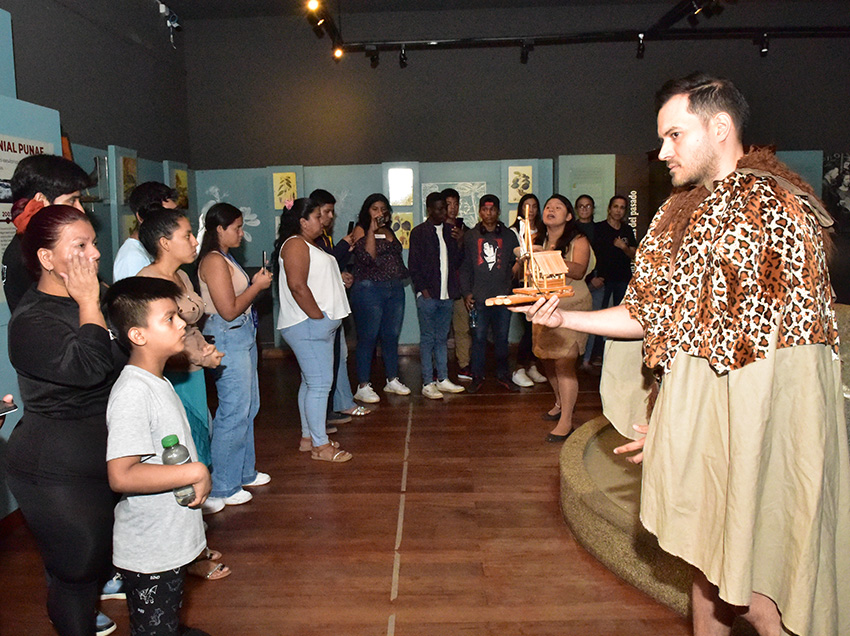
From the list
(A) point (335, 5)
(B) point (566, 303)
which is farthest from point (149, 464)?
(A) point (335, 5)

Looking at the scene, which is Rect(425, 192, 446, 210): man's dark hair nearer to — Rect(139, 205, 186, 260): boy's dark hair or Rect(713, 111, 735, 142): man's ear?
Rect(139, 205, 186, 260): boy's dark hair

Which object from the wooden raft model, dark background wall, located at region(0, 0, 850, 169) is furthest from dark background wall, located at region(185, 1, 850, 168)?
the wooden raft model

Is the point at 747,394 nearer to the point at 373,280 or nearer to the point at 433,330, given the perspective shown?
the point at 373,280

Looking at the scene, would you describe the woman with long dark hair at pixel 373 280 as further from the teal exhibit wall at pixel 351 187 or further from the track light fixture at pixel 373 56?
the track light fixture at pixel 373 56

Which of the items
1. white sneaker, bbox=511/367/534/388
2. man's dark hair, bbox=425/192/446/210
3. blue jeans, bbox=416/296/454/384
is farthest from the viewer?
white sneaker, bbox=511/367/534/388

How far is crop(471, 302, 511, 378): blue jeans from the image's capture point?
5.46m

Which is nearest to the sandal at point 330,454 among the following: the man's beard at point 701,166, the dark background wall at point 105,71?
the man's beard at point 701,166

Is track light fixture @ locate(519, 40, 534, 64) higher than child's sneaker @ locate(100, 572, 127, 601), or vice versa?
track light fixture @ locate(519, 40, 534, 64)

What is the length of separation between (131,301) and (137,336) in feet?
0.33

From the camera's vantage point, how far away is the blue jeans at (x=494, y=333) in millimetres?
5461

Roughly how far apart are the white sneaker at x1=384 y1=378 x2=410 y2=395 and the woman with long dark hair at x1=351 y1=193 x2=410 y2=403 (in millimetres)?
268

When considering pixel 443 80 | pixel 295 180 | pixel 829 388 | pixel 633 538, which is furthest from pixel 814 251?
pixel 443 80

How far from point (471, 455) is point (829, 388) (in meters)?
2.79

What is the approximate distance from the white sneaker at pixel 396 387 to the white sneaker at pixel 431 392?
0.51 ft
